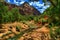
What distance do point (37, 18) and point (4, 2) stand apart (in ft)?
2.74

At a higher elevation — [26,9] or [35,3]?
[35,3]

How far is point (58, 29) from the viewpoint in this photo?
147 inches

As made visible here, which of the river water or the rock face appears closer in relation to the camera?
the river water

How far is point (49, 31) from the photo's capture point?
3.88 m

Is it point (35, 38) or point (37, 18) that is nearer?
point (35, 38)

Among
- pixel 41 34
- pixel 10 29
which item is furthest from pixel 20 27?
pixel 41 34

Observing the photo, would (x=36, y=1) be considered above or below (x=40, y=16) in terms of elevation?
above

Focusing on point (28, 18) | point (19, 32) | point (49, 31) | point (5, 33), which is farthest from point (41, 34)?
point (28, 18)

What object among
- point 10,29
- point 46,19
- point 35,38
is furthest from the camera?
point 46,19

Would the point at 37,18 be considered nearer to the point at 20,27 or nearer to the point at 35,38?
the point at 20,27

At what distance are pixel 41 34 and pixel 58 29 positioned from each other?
329mm

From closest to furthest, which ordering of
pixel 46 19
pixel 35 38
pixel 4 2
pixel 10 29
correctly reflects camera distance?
pixel 35 38, pixel 10 29, pixel 46 19, pixel 4 2

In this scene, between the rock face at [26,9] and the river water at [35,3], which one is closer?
the river water at [35,3]

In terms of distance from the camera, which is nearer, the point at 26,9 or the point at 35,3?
the point at 35,3
